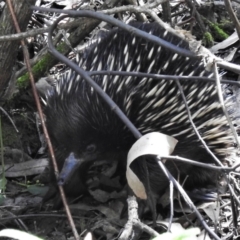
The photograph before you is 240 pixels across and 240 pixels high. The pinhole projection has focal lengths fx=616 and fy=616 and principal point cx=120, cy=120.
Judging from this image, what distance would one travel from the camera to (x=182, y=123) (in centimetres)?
315

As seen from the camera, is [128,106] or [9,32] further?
[128,106]

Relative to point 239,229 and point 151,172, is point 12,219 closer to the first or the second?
point 151,172

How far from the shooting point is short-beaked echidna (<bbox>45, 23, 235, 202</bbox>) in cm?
295

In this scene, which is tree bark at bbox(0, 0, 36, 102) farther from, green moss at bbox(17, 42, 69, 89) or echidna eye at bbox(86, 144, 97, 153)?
echidna eye at bbox(86, 144, 97, 153)

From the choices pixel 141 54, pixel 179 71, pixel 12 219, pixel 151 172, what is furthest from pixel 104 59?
pixel 12 219

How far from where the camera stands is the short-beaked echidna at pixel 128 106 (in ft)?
9.67

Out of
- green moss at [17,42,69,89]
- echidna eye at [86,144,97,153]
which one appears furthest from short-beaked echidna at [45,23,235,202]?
green moss at [17,42,69,89]

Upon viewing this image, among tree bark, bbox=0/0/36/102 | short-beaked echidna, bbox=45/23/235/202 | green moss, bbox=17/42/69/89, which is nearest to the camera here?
tree bark, bbox=0/0/36/102

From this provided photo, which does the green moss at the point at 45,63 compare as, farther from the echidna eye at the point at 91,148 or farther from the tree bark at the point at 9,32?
the echidna eye at the point at 91,148

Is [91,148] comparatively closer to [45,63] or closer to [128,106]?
[128,106]

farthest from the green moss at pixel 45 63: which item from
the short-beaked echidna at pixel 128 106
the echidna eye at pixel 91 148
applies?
the echidna eye at pixel 91 148

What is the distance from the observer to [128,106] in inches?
118

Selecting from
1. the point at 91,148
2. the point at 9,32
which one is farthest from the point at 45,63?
the point at 91,148

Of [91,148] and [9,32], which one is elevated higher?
[9,32]
